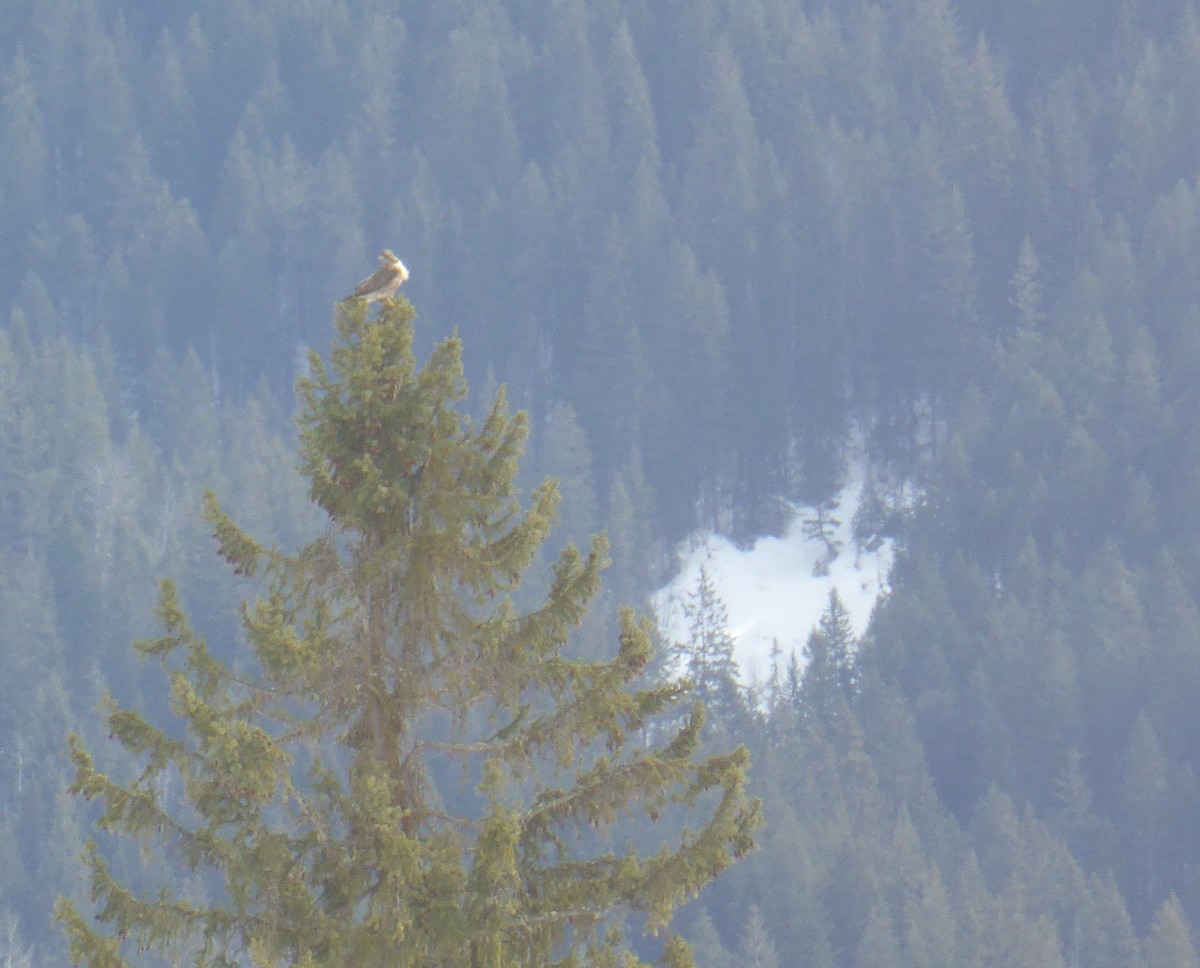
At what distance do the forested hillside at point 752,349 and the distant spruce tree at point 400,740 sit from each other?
5452 cm

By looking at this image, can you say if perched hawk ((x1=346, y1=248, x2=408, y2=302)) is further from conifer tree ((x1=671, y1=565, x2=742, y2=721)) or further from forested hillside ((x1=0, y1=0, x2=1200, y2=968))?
conifer tree ((x1=671, y1=565, x2=742, y2=721))

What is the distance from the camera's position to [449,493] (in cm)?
1138

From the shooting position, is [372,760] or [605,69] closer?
[372,760]

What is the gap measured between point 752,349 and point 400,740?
96096 mm

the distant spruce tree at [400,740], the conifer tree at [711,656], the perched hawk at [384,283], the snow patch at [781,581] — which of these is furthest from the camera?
the snow patch at [781,581]

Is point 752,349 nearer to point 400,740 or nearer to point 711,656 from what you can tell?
A: point 711,656

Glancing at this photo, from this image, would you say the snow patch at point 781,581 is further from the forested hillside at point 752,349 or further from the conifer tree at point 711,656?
the conifer tree at point 711,656

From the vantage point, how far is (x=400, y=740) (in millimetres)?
11555

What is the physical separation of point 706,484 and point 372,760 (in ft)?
299

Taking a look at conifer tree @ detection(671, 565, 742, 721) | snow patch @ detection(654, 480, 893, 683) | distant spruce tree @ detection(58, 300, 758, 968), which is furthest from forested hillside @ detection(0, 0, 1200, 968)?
distant spruce tree @ detection(58, 300, 758, 968)

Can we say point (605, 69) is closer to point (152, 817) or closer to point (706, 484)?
point (706, 484)

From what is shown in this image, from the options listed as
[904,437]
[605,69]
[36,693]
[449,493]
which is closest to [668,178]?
[605,69]

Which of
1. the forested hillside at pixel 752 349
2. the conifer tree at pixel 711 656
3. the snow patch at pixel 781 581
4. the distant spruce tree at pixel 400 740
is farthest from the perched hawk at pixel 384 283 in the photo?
the snow patch at pixel 781 581

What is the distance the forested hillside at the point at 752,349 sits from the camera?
77938 mm
